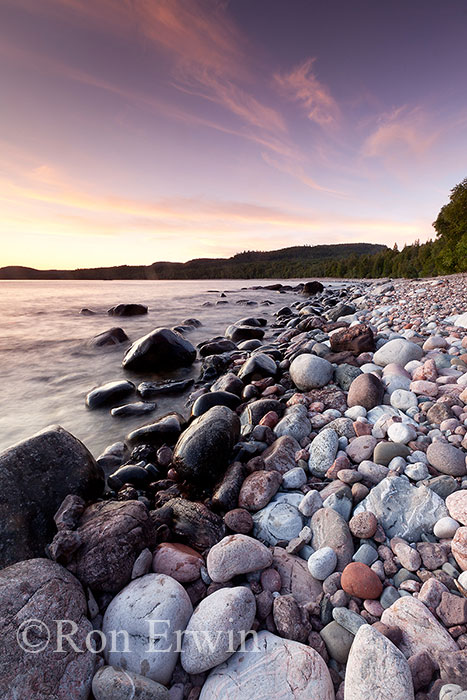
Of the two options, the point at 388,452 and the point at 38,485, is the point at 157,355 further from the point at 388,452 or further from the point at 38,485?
the point at 388,452

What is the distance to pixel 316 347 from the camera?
5.36 metres

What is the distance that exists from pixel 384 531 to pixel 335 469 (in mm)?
574

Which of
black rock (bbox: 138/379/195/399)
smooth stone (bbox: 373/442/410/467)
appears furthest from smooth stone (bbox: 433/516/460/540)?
black rock (bbox: 138/379/195/399)

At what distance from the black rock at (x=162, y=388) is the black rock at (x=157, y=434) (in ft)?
5.02

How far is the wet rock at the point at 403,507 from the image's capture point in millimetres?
1987

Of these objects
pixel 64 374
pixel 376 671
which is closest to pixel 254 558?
pixel 376 671

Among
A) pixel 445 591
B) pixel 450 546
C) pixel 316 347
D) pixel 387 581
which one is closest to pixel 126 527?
pixel 387 581

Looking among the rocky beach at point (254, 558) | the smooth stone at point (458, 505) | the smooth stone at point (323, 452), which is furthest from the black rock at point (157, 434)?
the smooth stone at point (458, 505)

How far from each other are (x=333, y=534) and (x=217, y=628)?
0.88m

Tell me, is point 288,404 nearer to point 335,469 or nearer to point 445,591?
point 335,469

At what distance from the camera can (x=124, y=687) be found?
4.40ft

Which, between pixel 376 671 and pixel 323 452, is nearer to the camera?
pixel 376 671

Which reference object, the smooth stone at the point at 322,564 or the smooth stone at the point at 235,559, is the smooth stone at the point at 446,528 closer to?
the smooth stone at the point at 322,564

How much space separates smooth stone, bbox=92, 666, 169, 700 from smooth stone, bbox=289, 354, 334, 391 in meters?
3.27
